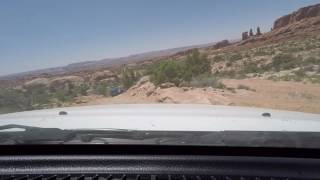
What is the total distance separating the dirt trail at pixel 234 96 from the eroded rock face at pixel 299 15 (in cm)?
7553

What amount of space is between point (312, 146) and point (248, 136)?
349 millimetres

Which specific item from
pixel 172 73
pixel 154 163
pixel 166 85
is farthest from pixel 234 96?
pixel 154 163

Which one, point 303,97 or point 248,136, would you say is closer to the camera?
point 248,136

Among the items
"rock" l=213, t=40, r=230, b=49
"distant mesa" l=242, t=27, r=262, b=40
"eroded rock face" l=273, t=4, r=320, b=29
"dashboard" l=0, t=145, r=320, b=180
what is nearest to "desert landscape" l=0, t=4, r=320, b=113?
"dashboard" l=0, t=145, r=320, b=180

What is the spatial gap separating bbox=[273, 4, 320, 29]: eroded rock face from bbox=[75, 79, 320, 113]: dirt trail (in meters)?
75.5

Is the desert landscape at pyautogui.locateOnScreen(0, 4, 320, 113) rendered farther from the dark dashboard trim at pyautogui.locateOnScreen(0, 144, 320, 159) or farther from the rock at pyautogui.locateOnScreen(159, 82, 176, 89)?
Result: the dark dashboard trim at pyautogui.locateOnScreen(0, 144, 320, 159)

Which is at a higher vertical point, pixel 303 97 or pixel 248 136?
pixel 248 136

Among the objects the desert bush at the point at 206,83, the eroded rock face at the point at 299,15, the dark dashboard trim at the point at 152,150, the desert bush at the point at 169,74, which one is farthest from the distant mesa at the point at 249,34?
the dark dashboard trim at the point at 152,150

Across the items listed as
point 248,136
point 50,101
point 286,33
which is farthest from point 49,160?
point 286,33

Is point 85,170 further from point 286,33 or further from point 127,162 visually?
point 286,33

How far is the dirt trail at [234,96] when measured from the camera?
73.3ft

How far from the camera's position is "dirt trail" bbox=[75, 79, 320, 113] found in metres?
22.3

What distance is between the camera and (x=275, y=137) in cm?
297

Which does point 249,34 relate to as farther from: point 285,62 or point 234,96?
point 234,96
